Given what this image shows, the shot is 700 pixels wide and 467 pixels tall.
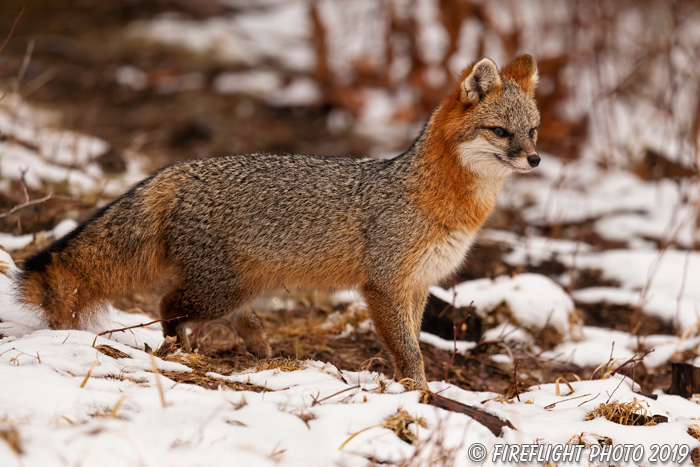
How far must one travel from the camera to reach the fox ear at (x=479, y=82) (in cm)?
512

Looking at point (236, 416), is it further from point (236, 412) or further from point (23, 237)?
point (23, 237)

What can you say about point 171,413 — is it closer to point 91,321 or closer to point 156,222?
point 91,321

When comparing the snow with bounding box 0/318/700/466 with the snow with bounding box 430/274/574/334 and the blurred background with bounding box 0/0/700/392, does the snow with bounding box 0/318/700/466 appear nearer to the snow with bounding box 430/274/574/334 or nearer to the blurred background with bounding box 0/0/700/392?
the snow with bounding box 430/274/574/334

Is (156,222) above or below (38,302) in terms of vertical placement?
above

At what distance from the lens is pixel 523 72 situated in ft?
18.4

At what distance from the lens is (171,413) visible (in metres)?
3.35

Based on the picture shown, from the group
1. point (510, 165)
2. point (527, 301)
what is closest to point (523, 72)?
point (510, 165)

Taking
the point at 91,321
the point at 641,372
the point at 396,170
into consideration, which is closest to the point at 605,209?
the point at 641,372

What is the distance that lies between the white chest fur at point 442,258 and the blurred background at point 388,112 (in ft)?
3.94

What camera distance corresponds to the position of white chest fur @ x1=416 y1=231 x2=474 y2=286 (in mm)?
5176

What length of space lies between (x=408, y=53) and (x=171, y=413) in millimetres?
10859

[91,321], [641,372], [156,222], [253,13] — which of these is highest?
[253,13]

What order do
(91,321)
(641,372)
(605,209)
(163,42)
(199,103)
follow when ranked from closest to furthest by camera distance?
(91,321)
(641,372)
(605,209)
(199,103)
(163,42)

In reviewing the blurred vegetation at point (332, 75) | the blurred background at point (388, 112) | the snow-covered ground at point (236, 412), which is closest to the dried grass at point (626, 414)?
the snow-covered ground at point (236, 412)
